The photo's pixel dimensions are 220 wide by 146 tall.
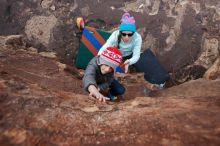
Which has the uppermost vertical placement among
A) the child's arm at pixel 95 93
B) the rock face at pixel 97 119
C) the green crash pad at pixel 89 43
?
the rock face at pixel 97 119

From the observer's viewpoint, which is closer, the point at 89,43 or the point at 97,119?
the point at 97,119

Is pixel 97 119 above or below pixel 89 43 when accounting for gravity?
above

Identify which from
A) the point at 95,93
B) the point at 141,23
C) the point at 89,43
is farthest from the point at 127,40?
the point at 95,93

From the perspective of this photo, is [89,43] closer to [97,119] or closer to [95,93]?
[95,93]

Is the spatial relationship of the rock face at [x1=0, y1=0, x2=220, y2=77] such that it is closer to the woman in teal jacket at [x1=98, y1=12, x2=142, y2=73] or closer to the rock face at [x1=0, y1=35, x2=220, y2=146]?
the woman in teal jacket at [x1=98, y1=12, x2=142, y2=73]

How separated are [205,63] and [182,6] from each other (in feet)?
Result: 4.00

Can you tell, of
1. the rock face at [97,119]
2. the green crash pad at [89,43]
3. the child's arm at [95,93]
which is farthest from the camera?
the green crash pad at [89,43]

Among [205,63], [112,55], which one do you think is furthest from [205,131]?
[205,63]

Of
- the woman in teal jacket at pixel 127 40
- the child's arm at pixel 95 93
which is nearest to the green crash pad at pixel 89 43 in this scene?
the woman in teal jacket at pixel 127 40

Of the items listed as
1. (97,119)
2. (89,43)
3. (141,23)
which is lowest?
(89,43)

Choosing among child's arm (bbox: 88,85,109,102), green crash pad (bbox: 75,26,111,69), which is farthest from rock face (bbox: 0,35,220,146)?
green crash pad (bbox: 75,26,111,69)

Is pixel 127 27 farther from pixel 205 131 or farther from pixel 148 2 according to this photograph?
pixel 205 131

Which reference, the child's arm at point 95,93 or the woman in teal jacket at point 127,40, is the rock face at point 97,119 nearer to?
the child's arm at point 95,93

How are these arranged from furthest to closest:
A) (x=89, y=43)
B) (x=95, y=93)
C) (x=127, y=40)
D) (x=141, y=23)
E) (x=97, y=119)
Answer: (x=141, y=23) < (x=89, y=43) < (x=127, y=40) < (x=95, y=93) < (x=97, y=119)
